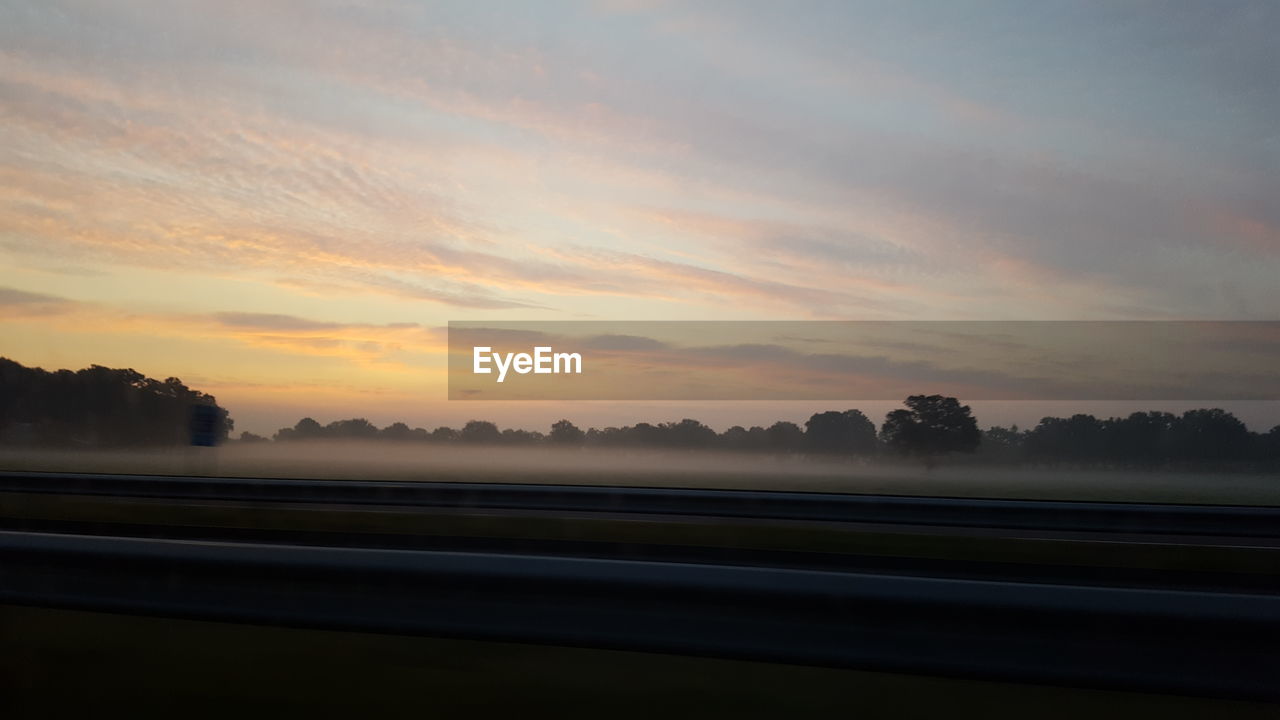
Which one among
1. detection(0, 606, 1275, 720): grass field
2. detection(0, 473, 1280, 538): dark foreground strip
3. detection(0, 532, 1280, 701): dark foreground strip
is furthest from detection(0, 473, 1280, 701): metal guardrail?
detection(0, 473, 1280, 538): dark foreground strip

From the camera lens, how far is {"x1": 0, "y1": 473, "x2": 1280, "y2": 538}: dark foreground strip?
36.7 ft

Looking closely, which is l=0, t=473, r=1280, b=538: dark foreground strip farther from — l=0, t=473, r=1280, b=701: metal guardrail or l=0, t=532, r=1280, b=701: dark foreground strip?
l=0, t=532, r=1280, b=701: dark foreground strip

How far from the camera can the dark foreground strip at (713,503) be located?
1120cm

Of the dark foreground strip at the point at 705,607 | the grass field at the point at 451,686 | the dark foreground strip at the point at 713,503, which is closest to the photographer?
the dark foreground strip at the point at 705,607

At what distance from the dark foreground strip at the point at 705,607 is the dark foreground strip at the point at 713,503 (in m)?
9.28

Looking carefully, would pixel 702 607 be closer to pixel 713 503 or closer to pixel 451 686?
pixel 451 686

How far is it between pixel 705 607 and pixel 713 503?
10420 millimetres

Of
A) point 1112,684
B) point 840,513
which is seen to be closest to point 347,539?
point 840,513

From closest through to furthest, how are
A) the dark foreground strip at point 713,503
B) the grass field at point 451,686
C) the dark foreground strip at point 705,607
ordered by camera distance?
the dark foreground strip at point 705,607 → the grass field at point 451,686 → the dark foreground strip at point 713,503

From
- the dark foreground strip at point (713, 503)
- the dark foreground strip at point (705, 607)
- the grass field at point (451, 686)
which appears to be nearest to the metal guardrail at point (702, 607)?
the dark foreground strip at point (705, 607)

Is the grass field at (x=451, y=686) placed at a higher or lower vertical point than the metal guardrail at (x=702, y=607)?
lower

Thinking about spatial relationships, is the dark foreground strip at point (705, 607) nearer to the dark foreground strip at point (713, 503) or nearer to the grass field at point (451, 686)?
the grass field at point (451, 686)

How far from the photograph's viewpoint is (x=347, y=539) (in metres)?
9.55

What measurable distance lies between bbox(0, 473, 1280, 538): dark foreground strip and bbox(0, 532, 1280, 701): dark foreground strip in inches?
365
